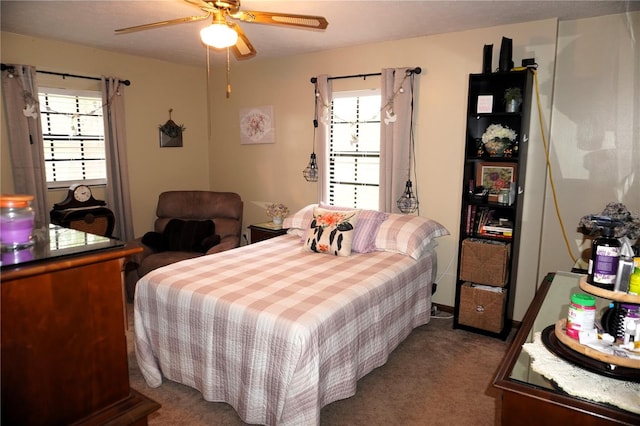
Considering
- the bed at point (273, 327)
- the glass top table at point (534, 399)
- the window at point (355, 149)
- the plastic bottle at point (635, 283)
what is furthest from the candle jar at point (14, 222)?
the window at point (355, 149)

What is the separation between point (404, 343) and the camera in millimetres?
3273

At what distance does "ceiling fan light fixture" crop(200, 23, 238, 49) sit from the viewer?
88.0 inches

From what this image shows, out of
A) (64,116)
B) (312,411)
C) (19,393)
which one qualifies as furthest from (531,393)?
(64,116)

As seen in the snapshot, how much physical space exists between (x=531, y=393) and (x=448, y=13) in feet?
8.72

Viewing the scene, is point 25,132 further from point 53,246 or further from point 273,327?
point 53,246

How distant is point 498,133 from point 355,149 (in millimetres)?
1431

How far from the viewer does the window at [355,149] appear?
412 centimetres

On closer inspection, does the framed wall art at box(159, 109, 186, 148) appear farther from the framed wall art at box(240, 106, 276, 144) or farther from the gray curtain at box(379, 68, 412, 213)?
the gray curtain at box(379, 68, 412, 213)

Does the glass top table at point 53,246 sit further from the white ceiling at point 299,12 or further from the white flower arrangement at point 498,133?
the white flower arrangement at point 498,133

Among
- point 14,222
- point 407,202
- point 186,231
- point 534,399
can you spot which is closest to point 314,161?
point 407,202

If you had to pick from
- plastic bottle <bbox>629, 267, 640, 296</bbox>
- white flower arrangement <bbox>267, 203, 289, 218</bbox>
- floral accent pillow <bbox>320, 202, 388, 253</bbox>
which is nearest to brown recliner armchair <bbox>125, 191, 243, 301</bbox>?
white flower arrangement <bbox>267, 203, 289, 218</bbox>

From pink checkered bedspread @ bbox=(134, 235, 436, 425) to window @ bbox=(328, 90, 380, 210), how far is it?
127 cm

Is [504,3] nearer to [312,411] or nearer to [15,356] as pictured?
[312,411]

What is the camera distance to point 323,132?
435cm
